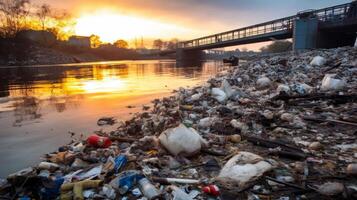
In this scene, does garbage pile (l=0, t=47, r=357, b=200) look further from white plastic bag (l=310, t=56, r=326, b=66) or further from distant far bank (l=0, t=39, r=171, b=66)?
distant far bank (l=0, t=39, r=171, b=66)

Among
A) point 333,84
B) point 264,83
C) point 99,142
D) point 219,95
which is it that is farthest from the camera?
point 264,83

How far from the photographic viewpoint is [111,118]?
653cm

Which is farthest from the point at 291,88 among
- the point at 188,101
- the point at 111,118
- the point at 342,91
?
the point at 111,118

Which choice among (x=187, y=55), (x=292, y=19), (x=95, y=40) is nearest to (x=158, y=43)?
(x=95, y=40)

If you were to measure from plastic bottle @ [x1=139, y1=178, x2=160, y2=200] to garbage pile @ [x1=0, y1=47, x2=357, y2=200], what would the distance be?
0.01 m

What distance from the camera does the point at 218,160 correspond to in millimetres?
3500

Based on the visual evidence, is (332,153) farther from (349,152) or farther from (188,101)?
(188,101)

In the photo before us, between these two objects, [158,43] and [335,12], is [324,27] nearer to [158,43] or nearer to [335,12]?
[335,12]

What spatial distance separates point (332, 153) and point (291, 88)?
402 centimetres

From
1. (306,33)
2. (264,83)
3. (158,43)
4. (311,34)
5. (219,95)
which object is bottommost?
(219,95)

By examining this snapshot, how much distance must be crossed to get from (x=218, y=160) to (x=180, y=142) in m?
0.56

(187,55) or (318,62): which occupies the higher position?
(187,55)

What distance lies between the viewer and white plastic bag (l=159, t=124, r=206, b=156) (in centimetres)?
352

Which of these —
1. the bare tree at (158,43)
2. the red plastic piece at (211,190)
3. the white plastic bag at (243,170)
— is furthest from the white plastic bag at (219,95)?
the bare tree at (158,43)
